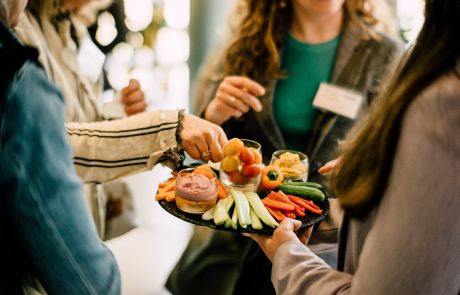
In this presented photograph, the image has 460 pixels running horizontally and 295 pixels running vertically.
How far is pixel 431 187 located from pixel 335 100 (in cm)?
108

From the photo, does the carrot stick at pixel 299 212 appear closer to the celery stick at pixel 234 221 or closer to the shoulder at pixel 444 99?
the celery stick at pixel 234 221

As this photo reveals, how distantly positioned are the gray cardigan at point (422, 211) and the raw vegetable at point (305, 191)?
55 cm

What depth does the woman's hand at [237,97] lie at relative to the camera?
1.76 m

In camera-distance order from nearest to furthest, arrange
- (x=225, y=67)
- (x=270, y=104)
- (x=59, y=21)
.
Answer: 1. (x=59, y=21)
2. (x=270, y=104)
3. (x=225, y=67)

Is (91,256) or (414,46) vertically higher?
(414,46)

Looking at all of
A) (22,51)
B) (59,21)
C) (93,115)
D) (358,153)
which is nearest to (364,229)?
(358,153)

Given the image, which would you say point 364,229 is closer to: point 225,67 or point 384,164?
point 384,164

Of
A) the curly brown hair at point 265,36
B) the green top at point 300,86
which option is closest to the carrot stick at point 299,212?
the green top at point 300,86

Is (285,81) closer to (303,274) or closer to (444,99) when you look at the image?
(303,274)

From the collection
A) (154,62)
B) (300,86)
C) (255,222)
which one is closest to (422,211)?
(255,222)

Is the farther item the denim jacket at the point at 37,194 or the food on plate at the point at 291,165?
the food on plate at the point at 291,165

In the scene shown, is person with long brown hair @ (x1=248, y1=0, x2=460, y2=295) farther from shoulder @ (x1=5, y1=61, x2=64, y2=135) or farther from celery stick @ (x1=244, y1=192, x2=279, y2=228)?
shoulder @ (x1=5, y1=61, x2=64, y2=135)

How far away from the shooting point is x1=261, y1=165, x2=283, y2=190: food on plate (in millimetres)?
1489

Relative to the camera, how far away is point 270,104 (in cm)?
191
